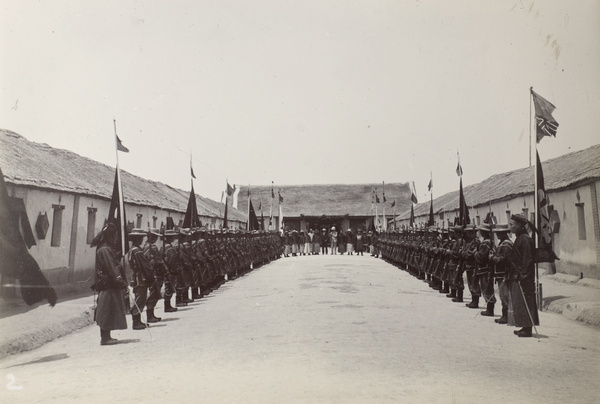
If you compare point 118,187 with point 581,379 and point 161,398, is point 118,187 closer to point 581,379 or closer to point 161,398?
point 161,398

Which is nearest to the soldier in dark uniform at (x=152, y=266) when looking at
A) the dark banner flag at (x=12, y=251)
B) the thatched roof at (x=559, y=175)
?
the dark banner flag at (x=12, y=251)

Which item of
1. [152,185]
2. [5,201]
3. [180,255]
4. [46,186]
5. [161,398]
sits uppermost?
[152,185]

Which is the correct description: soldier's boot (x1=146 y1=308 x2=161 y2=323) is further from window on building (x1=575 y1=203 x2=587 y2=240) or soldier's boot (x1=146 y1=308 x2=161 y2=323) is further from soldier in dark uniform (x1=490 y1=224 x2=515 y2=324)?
window on building (x1=575 y1=203 x2=587 y2=240)

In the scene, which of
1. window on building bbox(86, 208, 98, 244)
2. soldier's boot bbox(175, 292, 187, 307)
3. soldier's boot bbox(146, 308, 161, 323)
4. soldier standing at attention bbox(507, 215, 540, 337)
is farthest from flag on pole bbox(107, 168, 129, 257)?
window on building bbox(86, 208, 98, 244)

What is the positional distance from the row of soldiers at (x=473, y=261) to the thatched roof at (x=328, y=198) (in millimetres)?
32524

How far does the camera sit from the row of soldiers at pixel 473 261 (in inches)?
361

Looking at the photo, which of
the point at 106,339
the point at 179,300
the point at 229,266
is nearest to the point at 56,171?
the point at 179,300

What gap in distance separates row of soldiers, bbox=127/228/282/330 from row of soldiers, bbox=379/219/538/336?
6900mm

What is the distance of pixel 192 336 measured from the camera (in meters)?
8.99

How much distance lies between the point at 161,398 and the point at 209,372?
104 centimetres

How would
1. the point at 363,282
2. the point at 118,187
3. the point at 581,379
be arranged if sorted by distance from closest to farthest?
1. the point at 581,379
2. the point at 118,187
3. the point at 363,282

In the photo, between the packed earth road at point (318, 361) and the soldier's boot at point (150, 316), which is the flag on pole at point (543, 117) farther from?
the soldier's boot at point (150, 316)

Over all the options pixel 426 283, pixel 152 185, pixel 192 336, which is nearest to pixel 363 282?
pixel 426 283

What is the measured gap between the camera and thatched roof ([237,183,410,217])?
54781 mm
